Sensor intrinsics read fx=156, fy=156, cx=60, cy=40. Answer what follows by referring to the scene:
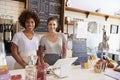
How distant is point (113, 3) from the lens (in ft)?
15.7

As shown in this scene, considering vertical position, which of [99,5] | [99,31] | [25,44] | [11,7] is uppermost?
[99,5]

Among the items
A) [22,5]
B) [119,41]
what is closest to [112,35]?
[119,41]

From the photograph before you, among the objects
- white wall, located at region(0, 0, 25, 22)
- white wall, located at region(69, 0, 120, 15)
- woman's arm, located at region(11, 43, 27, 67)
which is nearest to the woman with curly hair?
woman's arm, located at region(11, 43, 27, 67)

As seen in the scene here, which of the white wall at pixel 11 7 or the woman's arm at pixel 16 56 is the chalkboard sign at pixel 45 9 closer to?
the white wall at pixel 11 7

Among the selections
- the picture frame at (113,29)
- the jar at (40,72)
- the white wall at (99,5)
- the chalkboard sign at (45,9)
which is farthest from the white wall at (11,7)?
the picture frame at (113,29)

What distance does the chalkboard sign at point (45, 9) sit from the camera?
10.3 feet

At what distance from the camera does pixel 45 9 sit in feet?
10.9

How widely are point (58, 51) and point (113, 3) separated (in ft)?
11.4

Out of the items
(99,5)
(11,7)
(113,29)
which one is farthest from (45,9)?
(113,29)

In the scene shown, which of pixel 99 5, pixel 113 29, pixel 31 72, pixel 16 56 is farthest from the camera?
pixel 113 29

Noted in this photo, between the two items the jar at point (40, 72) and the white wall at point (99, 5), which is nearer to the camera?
the jar at point (40, 72)

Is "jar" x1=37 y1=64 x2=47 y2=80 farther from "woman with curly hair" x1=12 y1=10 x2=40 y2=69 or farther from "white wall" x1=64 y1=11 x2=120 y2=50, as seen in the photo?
"white wall" x1=64 y1=11 x2=120 y2=50

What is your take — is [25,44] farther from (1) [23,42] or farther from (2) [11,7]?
(2) [11,7]

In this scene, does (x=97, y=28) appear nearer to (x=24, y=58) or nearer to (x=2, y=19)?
(x=2, y=19)
